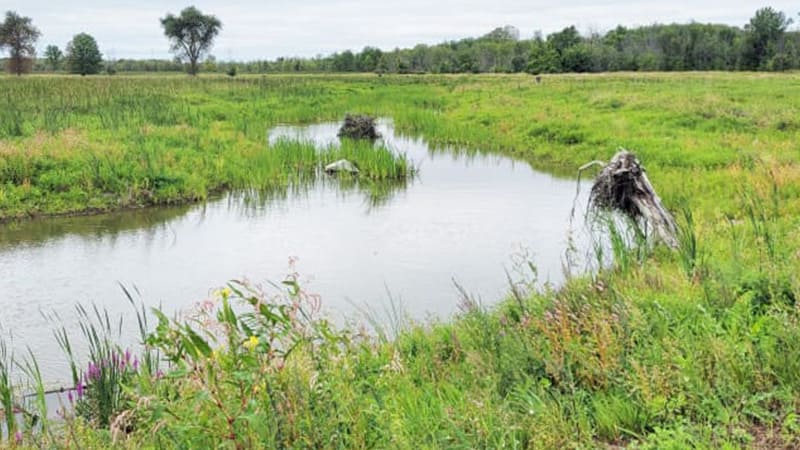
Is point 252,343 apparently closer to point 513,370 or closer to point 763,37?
point 513,370

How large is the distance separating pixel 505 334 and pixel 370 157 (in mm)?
11035

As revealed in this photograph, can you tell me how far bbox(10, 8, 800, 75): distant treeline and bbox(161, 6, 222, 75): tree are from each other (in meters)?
4.01

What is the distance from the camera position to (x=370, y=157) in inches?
593

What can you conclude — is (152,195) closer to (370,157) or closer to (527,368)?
(370,157)

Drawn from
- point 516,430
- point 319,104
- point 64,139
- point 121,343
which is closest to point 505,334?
point 516,430

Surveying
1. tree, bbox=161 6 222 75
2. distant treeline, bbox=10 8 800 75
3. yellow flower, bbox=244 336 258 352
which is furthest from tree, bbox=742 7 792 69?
yellow flower, bbox=244 336 258 352

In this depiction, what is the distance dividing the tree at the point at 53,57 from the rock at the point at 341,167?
262 ft

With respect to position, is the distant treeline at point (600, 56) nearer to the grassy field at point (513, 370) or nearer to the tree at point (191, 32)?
the tree at point (191, 32)

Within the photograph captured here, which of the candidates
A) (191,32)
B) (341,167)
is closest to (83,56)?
(191,32)

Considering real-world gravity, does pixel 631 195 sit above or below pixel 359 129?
below

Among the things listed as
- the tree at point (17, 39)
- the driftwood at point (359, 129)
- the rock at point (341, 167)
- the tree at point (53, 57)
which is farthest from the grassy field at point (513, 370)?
the tree at point (53, 57)

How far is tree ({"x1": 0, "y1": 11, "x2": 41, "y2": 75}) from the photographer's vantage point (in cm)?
5800

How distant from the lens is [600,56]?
7138 cm

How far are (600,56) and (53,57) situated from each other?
213ft
